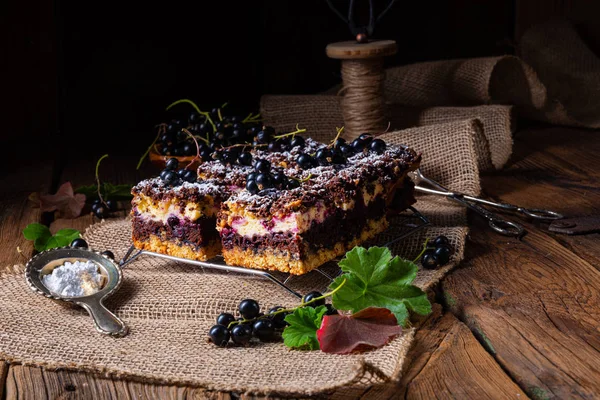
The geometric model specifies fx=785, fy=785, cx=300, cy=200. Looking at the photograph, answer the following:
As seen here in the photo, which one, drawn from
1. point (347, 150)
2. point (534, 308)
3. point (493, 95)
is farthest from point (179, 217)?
point (493, 95)

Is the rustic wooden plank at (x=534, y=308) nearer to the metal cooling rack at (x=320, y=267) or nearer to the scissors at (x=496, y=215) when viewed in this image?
the scissors at (x=496, y=215)

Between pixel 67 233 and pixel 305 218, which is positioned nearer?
pixel 305 218

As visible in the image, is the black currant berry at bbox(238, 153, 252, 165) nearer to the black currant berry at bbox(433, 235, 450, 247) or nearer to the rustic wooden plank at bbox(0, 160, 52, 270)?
the black currant berry at bbox(433, 235, 450, 247)

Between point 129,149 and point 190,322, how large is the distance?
68.6 inches

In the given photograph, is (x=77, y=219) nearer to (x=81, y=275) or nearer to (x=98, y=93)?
(x=81, y=275)

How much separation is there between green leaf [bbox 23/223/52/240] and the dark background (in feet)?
3.46

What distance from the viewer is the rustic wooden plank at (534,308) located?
1466 millimetres

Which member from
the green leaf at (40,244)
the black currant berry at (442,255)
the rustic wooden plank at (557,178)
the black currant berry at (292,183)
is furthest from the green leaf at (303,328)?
the green leaf at (40,244)

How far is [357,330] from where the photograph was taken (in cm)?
158

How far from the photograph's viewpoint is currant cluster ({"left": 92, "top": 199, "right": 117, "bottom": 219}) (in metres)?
2.53

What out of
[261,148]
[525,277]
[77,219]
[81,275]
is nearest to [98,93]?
[77,219]

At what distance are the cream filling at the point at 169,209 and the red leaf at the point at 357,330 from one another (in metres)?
0.52

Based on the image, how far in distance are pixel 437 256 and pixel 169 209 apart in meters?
0.69

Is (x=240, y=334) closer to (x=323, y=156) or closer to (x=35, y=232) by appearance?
(x=323, y=156)
